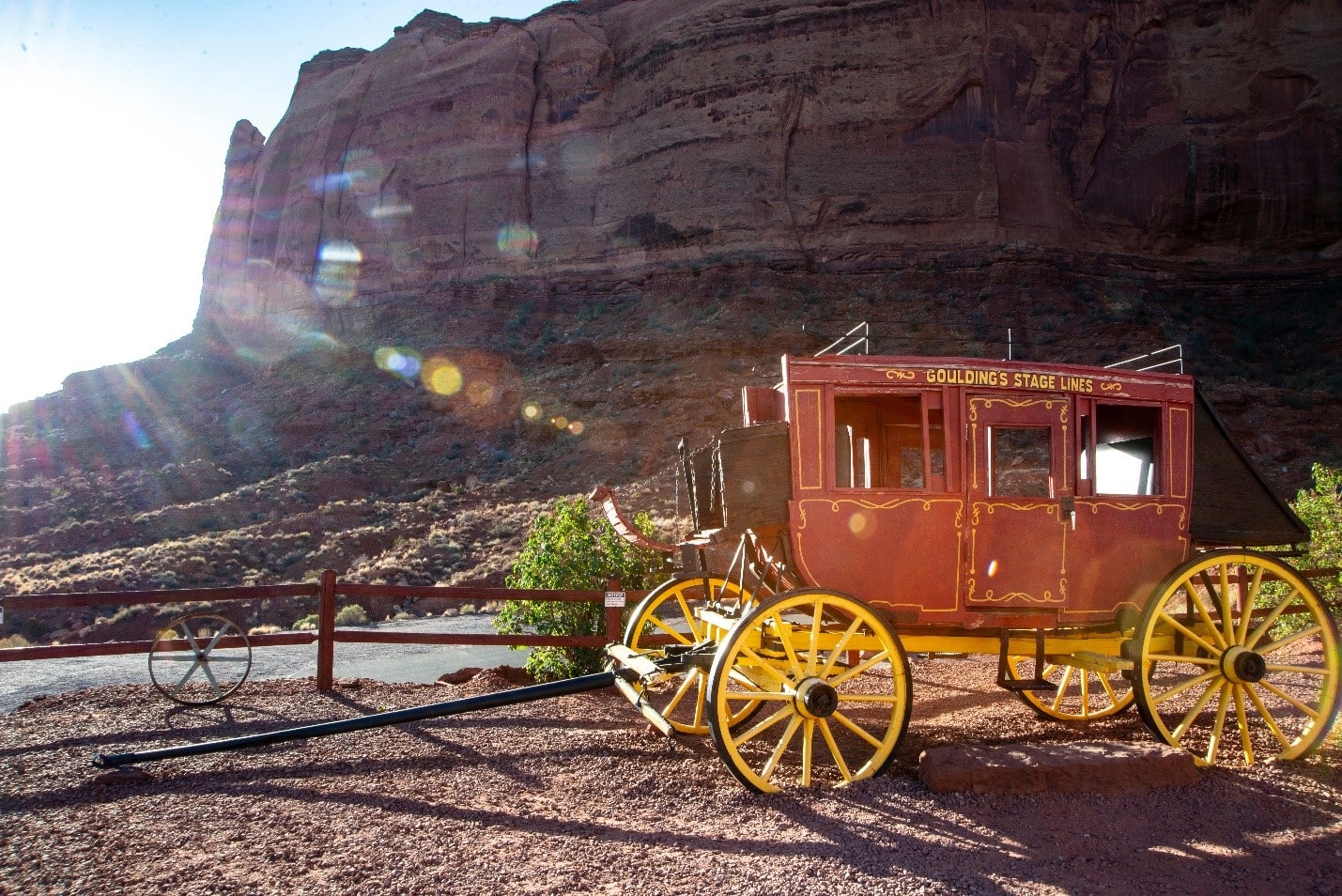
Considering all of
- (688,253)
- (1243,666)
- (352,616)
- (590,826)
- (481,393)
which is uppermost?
(688,253)

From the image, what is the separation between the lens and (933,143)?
43.5 m

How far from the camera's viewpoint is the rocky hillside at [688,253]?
1330 inches

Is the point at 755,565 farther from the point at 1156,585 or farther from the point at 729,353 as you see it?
the point at 729,353

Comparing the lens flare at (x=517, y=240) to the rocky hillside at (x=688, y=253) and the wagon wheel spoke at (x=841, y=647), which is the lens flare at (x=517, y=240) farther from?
the wagon wheel spoke at (x=841, y=647)

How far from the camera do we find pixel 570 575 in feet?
28.3

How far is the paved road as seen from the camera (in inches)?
391

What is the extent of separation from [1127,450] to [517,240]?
47192 mm

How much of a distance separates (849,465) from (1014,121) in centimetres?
4443

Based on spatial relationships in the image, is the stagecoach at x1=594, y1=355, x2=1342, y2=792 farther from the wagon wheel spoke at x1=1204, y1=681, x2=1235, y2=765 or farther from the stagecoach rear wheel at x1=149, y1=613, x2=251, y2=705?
the stagecoach rear wheel at x1=149, y1=613, x2=251, y2=705

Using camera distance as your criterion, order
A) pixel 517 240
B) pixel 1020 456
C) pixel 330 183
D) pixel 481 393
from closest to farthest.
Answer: pixel 1020 456
pixel 481 393
pixel 517 240
pixel 330 183

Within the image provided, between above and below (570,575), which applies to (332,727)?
below

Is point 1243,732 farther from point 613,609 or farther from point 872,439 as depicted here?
point 613,609

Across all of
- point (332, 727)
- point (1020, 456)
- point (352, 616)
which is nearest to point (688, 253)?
point (1020, 456)

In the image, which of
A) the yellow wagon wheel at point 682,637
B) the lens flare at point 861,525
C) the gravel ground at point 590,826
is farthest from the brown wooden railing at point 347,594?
the lens flare at point 861,525
